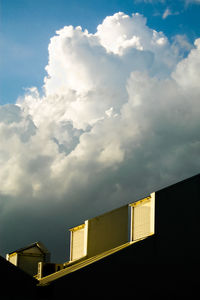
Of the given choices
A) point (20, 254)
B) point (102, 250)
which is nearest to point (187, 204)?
point (102, 250)

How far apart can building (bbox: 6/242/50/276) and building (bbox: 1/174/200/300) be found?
9.73 m

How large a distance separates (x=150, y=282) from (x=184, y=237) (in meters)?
3.60

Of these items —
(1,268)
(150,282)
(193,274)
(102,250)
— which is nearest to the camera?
(1,268)

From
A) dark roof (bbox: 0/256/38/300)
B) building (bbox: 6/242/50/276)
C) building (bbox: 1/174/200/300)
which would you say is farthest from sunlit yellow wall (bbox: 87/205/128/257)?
dark roof (bbox: 0/256/38/300)

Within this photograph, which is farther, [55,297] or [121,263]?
[121,263]

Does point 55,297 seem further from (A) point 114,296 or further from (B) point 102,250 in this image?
(B) point 102,250

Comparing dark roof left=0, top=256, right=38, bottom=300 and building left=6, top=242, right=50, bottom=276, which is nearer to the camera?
dark roof left=0, top=256, right=38, bottom=300

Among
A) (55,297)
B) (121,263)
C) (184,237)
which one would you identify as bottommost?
(55,297)

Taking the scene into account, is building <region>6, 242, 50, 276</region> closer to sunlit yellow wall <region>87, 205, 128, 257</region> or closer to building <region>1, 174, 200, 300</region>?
sunlit yellow wall <region>87, 205, 128, 257</region>

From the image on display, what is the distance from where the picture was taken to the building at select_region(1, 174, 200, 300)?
A: 68.6 ft

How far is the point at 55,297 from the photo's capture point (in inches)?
782

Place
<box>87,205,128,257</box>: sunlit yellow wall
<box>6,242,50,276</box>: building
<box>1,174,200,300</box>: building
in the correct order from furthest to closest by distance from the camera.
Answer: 1. <box>6,242,50,276</box>: building
2. <box>87,205,128,257</box>: sunlit yellow wall
3. <box>1,174,200,300</box>: building

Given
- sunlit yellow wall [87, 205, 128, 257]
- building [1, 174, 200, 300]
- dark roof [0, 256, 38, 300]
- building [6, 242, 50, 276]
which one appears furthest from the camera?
building [6, 242, 50, 276]

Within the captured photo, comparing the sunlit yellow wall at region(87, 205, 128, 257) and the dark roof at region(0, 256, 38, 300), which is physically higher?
the sunlit yellow wall at region(87, 205, 128, 257)
